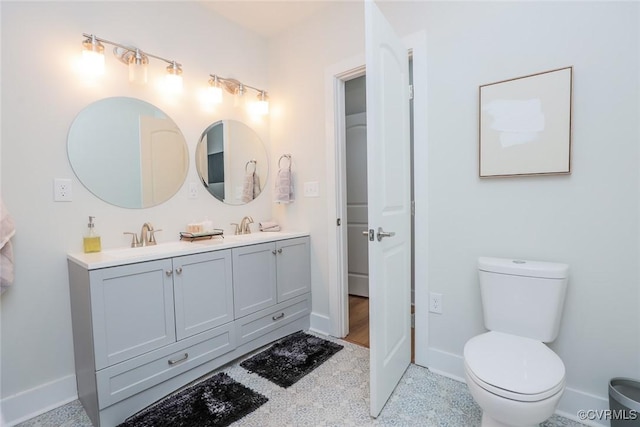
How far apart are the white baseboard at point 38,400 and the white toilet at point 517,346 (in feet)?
6.76

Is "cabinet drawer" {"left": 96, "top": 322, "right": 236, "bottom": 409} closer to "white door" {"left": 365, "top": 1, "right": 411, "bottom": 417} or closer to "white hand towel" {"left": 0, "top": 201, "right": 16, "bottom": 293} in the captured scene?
"white hand towel" {"left": 0, "top": 201, "right": 16, "bottom": 293}

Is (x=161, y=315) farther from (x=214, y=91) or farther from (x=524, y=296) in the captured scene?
(x=524, y=296)

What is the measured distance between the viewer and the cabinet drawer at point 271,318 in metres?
2.02

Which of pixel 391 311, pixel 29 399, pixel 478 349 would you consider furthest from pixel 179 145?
pixel 478 349

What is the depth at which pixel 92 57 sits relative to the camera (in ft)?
5.51

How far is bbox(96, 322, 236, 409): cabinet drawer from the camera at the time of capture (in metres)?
1.43

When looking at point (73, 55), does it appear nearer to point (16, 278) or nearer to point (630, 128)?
point (16, 278)

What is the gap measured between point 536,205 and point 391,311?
926mm

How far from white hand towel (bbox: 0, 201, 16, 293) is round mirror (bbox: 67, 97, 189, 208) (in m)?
0.39

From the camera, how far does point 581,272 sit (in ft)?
4.71

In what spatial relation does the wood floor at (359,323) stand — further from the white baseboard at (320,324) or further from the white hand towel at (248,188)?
the white hand towel at (248,188)

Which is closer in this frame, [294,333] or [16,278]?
[16,278]

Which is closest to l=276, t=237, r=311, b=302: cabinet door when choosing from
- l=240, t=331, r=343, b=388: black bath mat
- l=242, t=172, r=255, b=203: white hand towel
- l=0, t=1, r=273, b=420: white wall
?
l=240, t=331, r=343, b=388: black bath mat

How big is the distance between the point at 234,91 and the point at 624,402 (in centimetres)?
291
